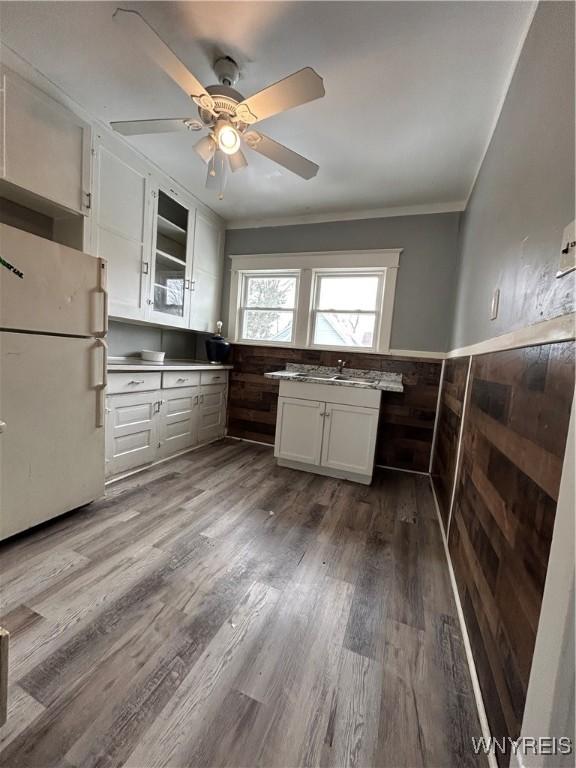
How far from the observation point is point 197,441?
3.29 metres

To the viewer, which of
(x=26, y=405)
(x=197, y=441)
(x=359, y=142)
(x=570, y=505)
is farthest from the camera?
(x=197, y=441)

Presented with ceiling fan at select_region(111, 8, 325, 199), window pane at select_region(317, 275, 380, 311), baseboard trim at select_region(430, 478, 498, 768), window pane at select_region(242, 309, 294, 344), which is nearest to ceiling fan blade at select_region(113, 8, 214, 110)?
ceiling fan at select_region(111, 8, 325, 199)

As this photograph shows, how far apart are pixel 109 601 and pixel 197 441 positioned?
6.78 ft

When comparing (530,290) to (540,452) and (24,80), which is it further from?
(24,80)

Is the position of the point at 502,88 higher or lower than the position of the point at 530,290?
higher

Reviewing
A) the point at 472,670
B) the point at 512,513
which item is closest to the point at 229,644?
the point at 472,670

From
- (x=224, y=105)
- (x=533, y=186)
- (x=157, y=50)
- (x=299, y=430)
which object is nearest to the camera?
(x=533, y=186)

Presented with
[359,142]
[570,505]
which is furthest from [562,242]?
[359,142]

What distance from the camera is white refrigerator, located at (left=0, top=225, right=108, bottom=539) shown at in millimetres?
1470

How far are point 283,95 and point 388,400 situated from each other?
252cm

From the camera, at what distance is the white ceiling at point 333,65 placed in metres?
1.33

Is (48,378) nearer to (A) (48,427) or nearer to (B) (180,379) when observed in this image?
(A) (48,427)

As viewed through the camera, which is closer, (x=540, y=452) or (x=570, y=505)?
(x=570, y=505)

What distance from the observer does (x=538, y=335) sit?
85 centimetres
